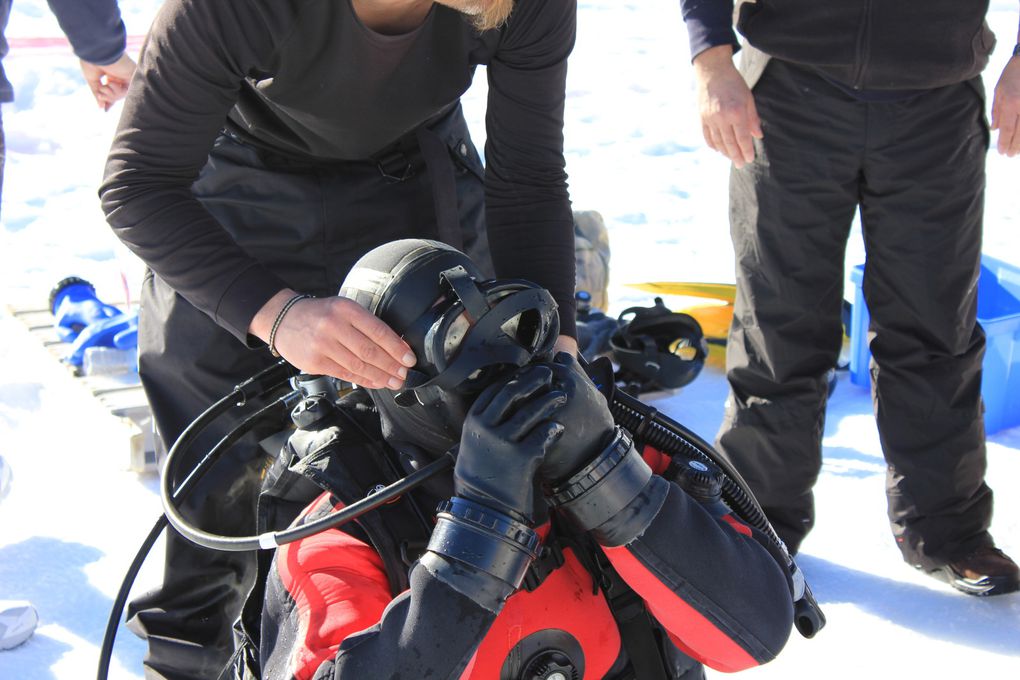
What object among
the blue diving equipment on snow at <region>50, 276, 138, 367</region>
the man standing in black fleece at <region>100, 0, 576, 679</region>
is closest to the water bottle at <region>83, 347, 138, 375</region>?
the blue diving equipment on snow at <region>50, 276, 138, 367</region>

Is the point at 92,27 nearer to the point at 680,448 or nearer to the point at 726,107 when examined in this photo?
the point at 726,107

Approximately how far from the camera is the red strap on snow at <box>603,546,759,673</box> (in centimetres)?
122

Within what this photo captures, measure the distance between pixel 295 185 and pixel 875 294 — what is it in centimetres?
134

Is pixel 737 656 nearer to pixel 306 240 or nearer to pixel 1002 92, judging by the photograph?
pixel 306 240

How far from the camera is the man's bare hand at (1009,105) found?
2.18 metres

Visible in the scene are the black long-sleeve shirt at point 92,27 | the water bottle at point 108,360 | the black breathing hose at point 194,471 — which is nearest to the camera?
the black breathing hose at point 194,471

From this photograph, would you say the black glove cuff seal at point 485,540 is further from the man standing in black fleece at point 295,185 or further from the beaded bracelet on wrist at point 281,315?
the beaded bracelet on wrist at point 281,315

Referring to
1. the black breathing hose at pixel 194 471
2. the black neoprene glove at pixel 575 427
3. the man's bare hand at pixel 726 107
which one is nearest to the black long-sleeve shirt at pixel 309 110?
the black breathing hose at pixel 194 471

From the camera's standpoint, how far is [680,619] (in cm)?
126

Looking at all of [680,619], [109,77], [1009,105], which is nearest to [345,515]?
[680,619]

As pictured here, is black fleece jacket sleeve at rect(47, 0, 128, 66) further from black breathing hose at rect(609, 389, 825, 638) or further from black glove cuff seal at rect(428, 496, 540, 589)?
black glove cuff seal at rect(428, 496, 540, 589)

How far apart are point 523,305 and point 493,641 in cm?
43

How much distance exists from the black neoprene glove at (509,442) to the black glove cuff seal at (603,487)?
0.06 meters

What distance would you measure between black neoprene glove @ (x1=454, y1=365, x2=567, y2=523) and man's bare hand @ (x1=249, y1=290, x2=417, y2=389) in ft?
0.46
